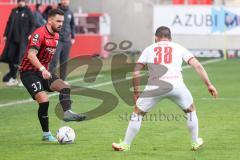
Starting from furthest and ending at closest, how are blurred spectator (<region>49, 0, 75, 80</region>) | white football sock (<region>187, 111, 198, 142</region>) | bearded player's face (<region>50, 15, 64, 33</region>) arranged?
blurred spectator (<region>49, 0, 75, 80</region>) < bearded player's face (<region>50, 15, 64, 33</region>) < white football sock (<region>187, 111, 198, 142</region>)

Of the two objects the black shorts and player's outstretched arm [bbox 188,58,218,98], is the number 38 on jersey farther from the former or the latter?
the black shorts

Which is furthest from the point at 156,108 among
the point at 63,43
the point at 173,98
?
the point at 173,98

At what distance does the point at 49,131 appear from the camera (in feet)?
42.0

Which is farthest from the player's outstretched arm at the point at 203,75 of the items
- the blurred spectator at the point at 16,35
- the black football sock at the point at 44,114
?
the blurred spectator at the point at 16,35

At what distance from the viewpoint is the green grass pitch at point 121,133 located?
11156mm

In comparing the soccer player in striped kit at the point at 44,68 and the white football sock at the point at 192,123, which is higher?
the soccer player in striped kit at the point at 44,68

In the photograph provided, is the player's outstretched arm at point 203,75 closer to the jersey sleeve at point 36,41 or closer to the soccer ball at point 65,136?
the soccer ball at point 65,136

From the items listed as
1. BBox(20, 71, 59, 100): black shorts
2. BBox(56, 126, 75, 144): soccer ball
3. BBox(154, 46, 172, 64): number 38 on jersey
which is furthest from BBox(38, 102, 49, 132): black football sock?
BBox(154, 46, 172, 64): number 38 on jersey

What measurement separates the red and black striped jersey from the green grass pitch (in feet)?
3.76

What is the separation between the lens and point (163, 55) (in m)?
11.2

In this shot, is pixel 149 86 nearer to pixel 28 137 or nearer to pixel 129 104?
pixel 28 137

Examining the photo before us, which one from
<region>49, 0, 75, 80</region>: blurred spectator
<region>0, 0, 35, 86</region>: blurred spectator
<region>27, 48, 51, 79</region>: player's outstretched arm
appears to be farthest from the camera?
<region>0, 0, 35, 86</region>: blurred spectator

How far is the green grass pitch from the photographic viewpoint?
11.2 metres

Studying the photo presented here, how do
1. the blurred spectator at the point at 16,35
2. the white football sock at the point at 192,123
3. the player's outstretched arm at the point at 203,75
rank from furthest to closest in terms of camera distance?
the blurred spectator at the point at 16,35
the white football sock at the point at 192,123
the player's outstretched arm at the point at 203,75
